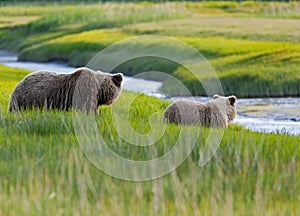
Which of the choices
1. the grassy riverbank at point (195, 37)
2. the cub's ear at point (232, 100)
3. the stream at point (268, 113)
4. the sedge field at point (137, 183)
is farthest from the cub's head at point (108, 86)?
the grassy riverbank at point (195, 37)

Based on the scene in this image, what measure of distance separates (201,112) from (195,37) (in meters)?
23.2

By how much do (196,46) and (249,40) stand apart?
213cm

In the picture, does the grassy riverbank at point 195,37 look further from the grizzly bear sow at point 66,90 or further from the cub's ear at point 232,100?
the grizzly bear sow at point 66,90

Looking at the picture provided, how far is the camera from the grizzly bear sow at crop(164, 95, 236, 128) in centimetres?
1196

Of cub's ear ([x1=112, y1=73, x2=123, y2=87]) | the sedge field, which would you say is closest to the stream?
the sedge field

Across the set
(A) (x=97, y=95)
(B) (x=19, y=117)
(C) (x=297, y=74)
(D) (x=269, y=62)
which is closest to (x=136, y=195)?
(B) (x=19, y=117)

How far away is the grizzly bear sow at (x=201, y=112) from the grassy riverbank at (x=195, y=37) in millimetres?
10452

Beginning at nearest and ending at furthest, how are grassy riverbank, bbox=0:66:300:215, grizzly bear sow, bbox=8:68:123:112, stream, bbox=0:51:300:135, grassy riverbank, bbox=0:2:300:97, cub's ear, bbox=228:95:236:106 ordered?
grassy riverbank, bbox=0:66:300:215 < grizzly bear sow, bbox=8:68:123:112 < cub's ear, bbox=228:95:236:106 < stream, bbox=0:51:300:135 < grassy riverbank, bbox=0:2:300:97

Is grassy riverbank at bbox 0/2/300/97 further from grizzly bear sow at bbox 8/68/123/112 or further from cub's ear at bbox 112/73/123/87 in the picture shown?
grizzly bear sow at bbox 8/68/123/112

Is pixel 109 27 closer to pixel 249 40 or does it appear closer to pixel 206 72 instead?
pixel 249 40

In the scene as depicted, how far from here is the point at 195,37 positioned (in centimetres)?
3519

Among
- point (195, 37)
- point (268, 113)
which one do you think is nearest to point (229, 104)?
point (268, 113)

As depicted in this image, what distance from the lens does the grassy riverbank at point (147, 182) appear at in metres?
6.39

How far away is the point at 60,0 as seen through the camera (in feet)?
235
